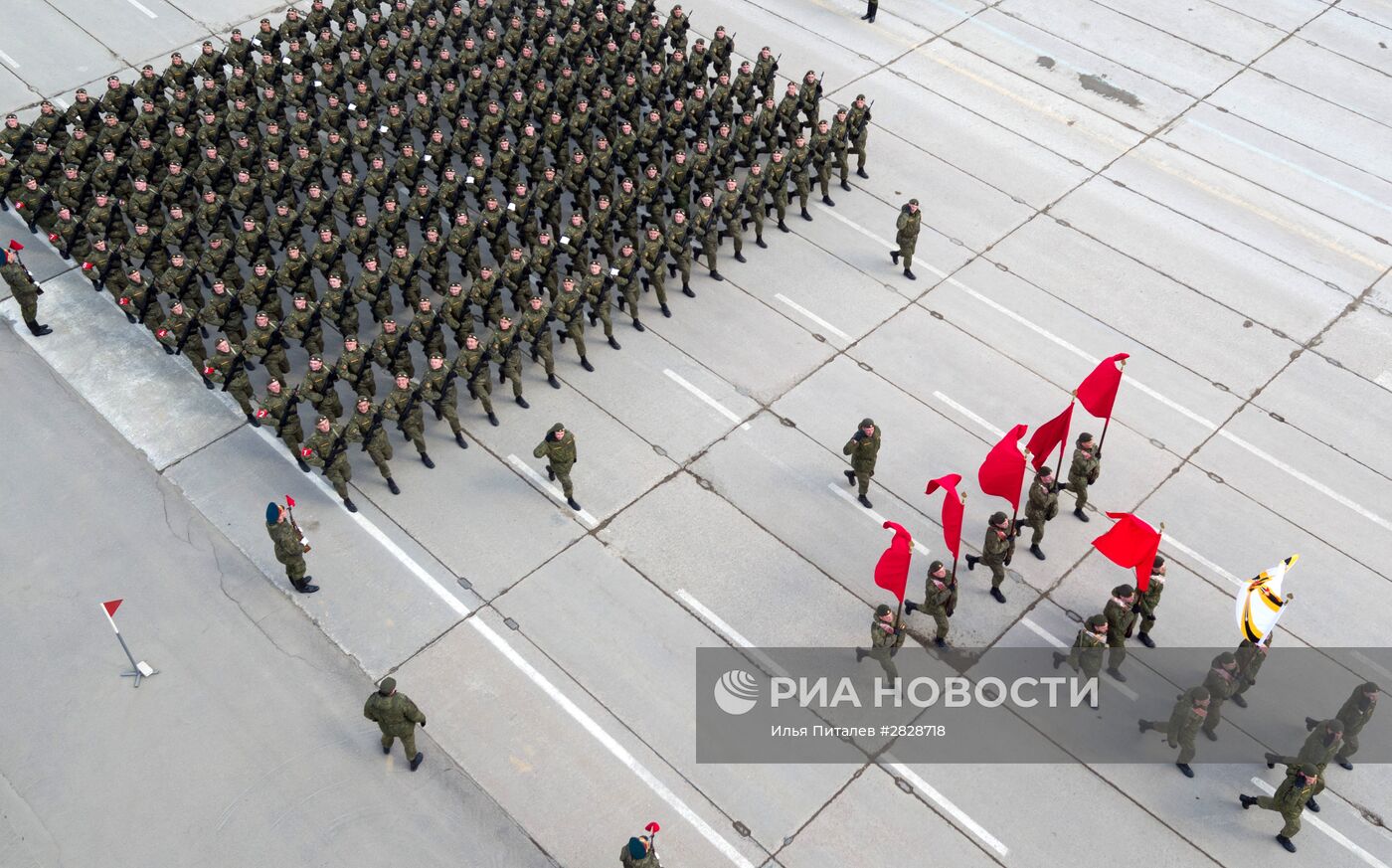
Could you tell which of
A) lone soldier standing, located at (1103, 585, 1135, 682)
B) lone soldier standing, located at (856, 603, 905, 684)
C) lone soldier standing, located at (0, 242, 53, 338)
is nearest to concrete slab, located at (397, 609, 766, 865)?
lone soldier standing, located at (856, 603, 905, 684)

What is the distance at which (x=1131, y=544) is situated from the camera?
15.4m

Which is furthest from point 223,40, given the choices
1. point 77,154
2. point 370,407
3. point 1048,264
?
point 1048,264

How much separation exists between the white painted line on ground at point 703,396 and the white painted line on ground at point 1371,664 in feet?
28.0

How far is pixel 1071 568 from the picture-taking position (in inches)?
701

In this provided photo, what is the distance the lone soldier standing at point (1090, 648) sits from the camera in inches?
609

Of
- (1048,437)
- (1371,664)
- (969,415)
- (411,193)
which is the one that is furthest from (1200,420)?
(411,193)

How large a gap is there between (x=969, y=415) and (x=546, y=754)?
27.3 ft

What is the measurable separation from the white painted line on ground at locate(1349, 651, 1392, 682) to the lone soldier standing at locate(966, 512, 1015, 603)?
4508mm

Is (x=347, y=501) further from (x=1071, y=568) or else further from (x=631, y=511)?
(x=1071, y=568)

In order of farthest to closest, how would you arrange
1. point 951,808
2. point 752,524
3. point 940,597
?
point 752,524 → point 940,597 → point 951,808

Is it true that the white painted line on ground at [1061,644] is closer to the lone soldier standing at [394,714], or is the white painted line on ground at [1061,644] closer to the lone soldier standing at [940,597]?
the lone soldier standing at [940,597]

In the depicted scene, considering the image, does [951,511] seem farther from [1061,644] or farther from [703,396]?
[703,396]

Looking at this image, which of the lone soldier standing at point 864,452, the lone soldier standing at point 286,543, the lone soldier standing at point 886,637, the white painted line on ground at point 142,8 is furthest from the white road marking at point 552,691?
the white painted line on ground at point 142,8

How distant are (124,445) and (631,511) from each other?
23.8 ft
